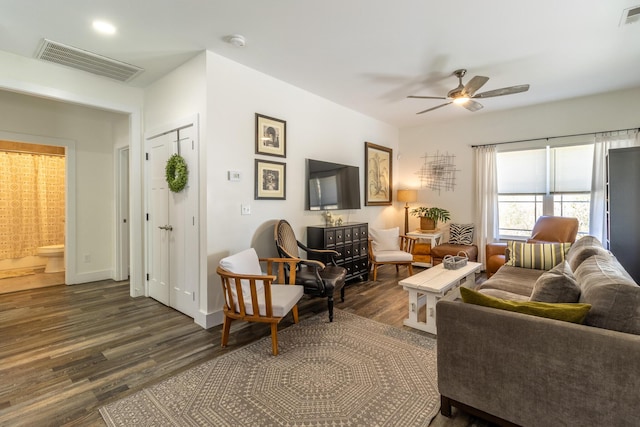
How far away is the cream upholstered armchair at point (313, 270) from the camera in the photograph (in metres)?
3.08

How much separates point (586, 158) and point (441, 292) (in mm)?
3663

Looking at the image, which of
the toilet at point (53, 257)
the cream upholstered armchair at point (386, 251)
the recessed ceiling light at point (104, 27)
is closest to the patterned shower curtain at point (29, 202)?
the toilet at point (53, 257)

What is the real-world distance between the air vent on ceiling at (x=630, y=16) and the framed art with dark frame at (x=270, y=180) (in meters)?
3.34

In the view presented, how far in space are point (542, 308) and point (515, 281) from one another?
1608 millimetres

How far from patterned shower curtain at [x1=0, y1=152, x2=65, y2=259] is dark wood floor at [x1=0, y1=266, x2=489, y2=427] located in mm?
1888

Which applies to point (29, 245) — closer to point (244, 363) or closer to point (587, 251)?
point (244, 363)

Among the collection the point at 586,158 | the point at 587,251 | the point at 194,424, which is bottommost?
the point at 194,424

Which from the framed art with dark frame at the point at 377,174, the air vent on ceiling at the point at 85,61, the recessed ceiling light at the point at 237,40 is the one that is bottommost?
the framed art with dark frame at the point at 377,174

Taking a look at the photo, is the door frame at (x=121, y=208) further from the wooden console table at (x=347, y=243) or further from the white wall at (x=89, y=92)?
the wooden console table at (x=347, y=243)

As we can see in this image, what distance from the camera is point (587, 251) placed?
2590 mm

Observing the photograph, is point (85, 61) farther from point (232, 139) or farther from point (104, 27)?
point (232, 139)

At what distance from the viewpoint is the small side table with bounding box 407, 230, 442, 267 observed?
17.4ft

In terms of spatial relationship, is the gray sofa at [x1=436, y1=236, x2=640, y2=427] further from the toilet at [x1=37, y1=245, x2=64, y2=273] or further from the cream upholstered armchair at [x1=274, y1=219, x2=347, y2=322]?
the toilet at [x1=37, y1=245, x2=64, y2=273]

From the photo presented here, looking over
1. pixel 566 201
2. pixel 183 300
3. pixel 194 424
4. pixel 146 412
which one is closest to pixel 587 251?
pixel 566 201
